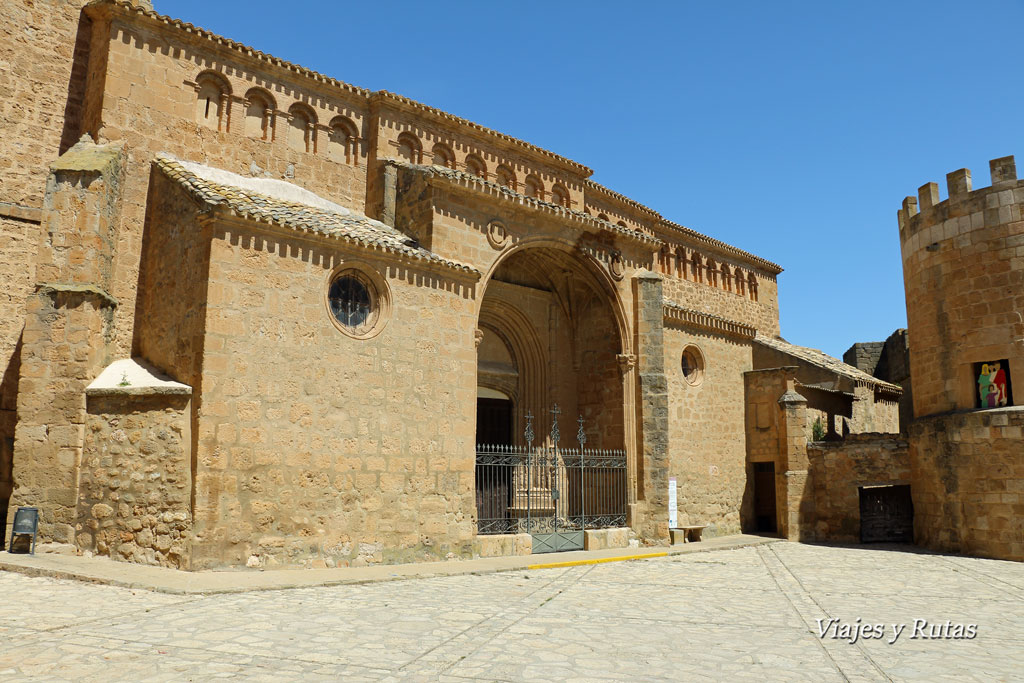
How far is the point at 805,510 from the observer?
18.9 m

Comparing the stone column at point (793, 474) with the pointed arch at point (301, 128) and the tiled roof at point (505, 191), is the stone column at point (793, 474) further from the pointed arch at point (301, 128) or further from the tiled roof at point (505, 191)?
the pointed arch at point (301, 128)

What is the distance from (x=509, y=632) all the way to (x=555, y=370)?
11.6 meters

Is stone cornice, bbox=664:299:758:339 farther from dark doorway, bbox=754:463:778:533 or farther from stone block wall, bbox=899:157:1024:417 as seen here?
stone block wall, bbox=899:157:1024:417

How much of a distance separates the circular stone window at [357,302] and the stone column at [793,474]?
39.1 feet

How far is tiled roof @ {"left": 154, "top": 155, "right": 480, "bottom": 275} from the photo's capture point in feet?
36.2

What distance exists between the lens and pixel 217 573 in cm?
972

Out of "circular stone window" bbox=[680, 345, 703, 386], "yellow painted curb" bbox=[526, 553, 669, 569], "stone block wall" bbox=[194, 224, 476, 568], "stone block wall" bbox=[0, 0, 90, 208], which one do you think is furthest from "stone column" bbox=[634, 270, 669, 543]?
"stone block wall" bbox=[0, 0, 90, 208]

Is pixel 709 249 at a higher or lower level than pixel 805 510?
higher

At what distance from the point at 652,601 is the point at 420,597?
271 centimetres

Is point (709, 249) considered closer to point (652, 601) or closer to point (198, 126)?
point (198, 126)

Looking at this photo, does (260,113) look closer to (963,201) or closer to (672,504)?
(672,504)

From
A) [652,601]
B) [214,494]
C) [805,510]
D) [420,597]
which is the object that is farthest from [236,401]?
[805,510]

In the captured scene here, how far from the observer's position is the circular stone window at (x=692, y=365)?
20.1 metres

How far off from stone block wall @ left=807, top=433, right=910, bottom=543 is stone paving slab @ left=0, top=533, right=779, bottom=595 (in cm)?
917
